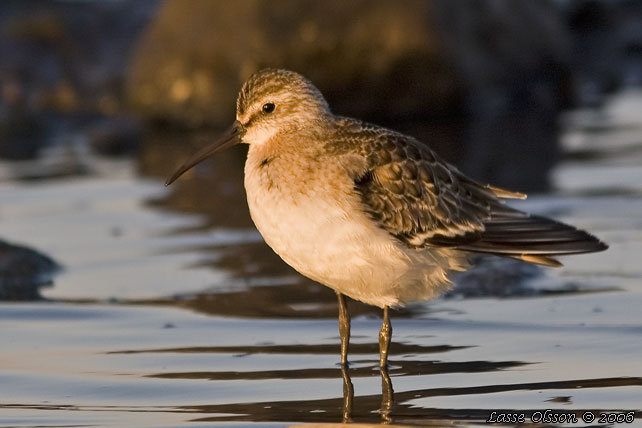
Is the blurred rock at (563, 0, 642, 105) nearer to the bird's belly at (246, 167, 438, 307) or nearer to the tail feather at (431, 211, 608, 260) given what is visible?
the tail feather at (431, 211, 608, 260)

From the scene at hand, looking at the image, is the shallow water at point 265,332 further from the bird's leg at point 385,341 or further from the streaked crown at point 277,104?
the streaked crown at point 277,104

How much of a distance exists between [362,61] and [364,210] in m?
9.26

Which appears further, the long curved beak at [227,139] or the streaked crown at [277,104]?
the long curved beak at [227,139]

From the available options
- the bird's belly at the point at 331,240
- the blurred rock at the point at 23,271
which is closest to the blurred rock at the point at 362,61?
the blurred rock at the point at 23,271

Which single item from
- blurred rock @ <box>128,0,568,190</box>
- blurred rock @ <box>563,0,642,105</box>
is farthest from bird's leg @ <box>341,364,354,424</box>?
blurred rock @ <box>563,0,642,105</box>

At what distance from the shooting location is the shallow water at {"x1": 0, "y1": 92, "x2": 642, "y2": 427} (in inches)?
289

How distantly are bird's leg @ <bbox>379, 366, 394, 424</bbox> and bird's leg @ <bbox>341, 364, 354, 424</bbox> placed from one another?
180 mm

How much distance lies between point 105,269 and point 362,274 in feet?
12.8

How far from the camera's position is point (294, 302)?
9.77m

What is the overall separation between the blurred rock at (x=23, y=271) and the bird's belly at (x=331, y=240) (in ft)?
10.2

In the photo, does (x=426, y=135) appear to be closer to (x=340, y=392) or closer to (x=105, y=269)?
(x=105, y=269)

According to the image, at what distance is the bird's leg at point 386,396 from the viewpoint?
7152 millimetres

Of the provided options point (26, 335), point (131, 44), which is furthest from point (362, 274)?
point (131, 44)

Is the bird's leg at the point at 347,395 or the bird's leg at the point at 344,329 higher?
the bird's leg at the point at 344,329
